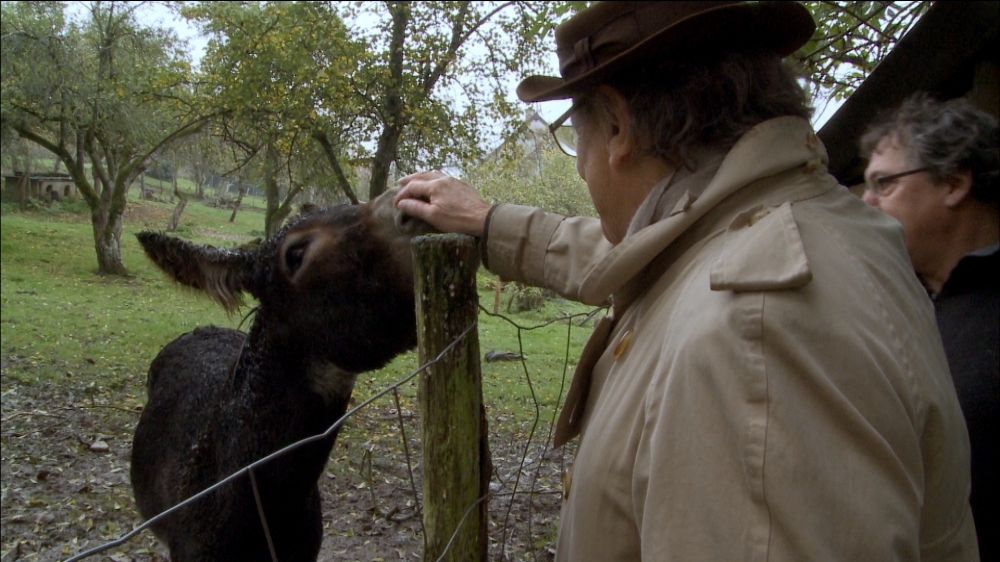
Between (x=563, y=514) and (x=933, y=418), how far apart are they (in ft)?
2.36

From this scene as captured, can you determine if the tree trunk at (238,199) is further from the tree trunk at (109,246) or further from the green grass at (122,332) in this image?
the tree trunk at (109,246)

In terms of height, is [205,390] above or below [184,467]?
above

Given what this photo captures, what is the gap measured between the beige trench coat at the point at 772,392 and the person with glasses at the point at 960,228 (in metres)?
0.89

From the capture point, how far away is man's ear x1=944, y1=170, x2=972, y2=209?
236cm

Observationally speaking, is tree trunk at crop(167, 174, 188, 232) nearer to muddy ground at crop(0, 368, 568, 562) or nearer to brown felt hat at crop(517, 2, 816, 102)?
muddy ground at crop(0, 368, 568, 562)

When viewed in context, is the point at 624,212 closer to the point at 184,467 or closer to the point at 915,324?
the point at 915,324

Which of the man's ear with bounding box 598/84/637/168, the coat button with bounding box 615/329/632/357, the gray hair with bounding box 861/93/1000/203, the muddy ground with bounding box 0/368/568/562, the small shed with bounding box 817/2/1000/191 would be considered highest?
the small shed with bounding box 817/2/1000/191

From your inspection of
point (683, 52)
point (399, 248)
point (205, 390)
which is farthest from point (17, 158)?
point (683, 52)

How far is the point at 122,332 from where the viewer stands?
308 inches

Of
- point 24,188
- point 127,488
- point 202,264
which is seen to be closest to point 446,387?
point 202,264

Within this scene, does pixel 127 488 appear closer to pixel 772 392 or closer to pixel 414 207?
pixel 414 207

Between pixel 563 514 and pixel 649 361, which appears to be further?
pixel 563 514

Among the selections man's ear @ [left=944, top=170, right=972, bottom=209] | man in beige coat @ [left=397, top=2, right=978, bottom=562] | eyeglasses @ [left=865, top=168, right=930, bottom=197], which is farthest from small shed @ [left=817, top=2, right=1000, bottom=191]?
man in beige coat @ [left=397, top=2, right=978, bottom=562]

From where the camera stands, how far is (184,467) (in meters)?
2.97
